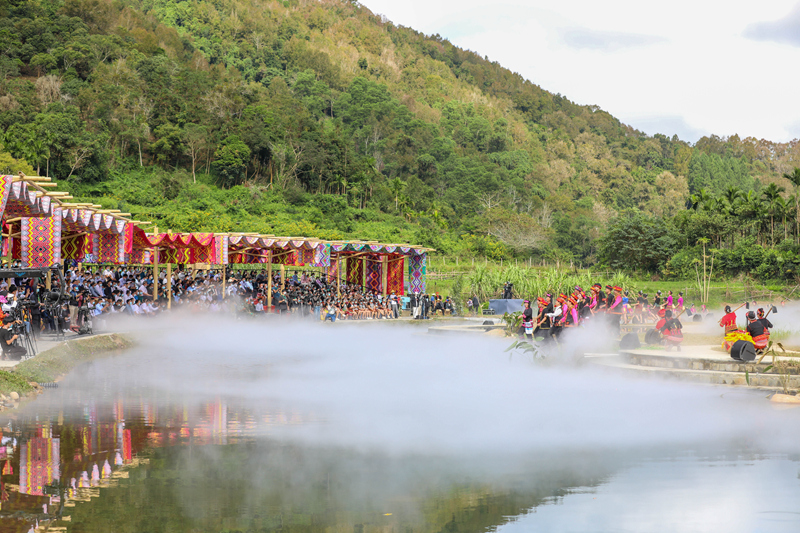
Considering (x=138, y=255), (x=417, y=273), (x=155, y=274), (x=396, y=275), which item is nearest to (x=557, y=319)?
(x=155, y=274)

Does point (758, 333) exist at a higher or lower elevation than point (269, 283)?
lower

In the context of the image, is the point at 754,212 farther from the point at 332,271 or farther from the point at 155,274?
the point at 155,274

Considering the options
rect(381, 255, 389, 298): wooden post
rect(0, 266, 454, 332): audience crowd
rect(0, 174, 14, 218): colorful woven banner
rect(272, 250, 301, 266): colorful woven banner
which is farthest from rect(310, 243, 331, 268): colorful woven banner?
rect(0, 174, 14, 218): colorful woven banner

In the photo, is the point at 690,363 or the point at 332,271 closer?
the point at 690,363

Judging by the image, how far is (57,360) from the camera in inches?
480

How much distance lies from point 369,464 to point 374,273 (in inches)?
966

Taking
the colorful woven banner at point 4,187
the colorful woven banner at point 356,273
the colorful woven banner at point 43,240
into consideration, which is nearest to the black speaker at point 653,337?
the colorful woven banner at point 4,187

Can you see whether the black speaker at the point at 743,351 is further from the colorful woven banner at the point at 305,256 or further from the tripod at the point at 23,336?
the colorful woven banner at the point at 305,256

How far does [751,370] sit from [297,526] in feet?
30.0

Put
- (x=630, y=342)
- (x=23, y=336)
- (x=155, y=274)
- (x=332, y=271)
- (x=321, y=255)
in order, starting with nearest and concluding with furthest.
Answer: (x=23, y=336) < (x=630, y=342) < (x=155, y=274) < (x=321, y=255) < (x=332, y=271)

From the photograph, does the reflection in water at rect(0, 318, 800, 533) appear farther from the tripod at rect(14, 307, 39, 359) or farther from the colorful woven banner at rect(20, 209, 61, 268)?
the colorful woven banner at rect(20, 209, 61, 268)

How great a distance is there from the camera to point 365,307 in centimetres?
2767

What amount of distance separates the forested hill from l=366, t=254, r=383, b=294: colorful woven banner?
17.5 m

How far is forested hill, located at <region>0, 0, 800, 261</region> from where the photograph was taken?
2018 inches
